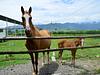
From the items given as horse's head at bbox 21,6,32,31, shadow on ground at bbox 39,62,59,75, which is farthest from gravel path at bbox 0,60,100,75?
horse's head at bbox 21,6,32,31

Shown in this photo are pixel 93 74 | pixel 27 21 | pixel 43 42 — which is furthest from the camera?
pixel 43 42

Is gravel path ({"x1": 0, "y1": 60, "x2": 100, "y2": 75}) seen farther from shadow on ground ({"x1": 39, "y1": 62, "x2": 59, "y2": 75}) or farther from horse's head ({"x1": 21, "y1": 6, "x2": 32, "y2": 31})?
horse's head ({"x1": 21, "y1": 6, "x2": 32, "y2": 31})

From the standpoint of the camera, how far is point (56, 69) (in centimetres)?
953

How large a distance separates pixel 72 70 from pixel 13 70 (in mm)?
2074

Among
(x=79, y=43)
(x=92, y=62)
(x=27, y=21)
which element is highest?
(x=27, y=21)

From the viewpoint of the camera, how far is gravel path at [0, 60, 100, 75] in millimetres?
8883

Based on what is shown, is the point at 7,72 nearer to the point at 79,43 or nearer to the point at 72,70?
the point at 72,70

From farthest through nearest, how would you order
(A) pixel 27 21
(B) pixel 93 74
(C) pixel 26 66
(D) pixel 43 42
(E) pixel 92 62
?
1. (E) pixel 92 62
2. (C) pixel 26 66
3. (D) pixel 43 42
4. (B) pixel 93 74
5. (A) pixel 27 21

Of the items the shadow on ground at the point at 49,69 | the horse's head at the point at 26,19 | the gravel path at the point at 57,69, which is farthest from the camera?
the shadow on ground at the point at 49,69

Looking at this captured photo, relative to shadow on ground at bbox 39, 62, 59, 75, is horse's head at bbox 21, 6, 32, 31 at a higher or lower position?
higher

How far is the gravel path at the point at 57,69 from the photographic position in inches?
350

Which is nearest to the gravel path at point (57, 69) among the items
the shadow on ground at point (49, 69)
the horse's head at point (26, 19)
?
the shadow on ground at point (49, 69)

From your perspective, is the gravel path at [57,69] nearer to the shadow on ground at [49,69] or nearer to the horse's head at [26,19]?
the shadow on ground at [49,69]

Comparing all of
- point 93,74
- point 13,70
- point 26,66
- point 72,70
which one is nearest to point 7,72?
point 13,70
